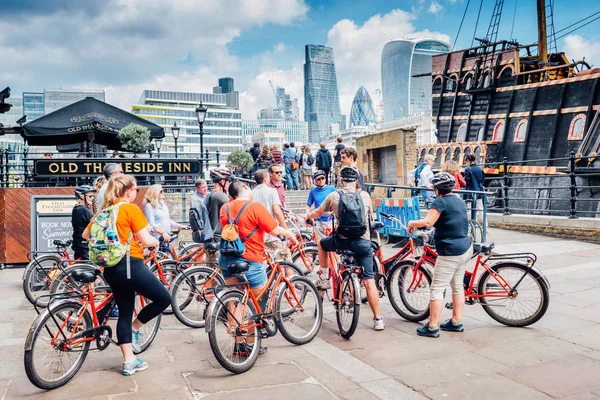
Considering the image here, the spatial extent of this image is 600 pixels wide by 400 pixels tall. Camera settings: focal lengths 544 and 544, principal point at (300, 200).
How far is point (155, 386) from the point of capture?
182 inches

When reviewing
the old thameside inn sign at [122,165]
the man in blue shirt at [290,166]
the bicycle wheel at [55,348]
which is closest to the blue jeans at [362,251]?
the bicycle wheel at [55,348]

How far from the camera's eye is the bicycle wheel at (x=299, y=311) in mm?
5645

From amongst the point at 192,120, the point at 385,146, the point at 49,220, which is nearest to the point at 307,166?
the point at 385,146

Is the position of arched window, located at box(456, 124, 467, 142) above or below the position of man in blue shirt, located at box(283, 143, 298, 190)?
above

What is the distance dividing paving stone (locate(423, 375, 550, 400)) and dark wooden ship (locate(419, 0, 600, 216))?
19.2 m

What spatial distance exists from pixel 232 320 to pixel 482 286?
3032 mm

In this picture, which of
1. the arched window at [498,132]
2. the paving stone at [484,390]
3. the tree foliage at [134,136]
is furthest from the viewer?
the arched window at [498,132]

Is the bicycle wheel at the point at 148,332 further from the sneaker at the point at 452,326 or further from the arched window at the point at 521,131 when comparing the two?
the arched window at the point at 521,131

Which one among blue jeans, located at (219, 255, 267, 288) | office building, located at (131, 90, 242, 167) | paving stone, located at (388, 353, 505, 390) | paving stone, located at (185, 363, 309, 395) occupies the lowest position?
paving stone, located at (185, 363, 309, 395)

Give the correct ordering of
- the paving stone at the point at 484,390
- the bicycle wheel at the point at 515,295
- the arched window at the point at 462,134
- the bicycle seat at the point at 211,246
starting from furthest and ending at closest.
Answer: the arched window at the point at 462,134 → the bicycle seat at the point at 211,246 → the bicycle wheel at the point at 515,295 → the paving stone at the point at 484,390

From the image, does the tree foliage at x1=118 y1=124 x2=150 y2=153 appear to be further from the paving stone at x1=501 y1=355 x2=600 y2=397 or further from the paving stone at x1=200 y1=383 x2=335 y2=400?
the paving stone at x1=501 y1=355 x2=600 y2=397

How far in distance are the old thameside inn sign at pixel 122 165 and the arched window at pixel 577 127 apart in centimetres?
1882

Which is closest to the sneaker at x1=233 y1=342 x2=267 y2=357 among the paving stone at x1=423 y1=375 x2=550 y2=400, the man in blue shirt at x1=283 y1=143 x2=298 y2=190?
the paving stone at x1=423 y1=375 x2=550 y2=400

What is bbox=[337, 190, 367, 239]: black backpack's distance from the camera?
19.7 ft
